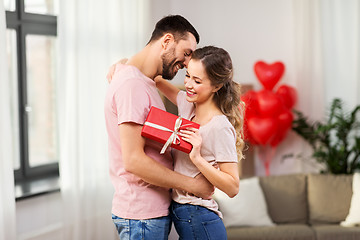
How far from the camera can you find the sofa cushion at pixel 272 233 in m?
3.80

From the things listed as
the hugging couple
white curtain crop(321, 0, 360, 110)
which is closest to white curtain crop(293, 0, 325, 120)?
white curtain crop(321, 0, 360, 110)

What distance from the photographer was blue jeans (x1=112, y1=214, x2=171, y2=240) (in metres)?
1.79

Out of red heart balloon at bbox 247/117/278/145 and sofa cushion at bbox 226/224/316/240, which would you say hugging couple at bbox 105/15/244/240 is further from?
red heart balloon at bbox 247/117/278/145

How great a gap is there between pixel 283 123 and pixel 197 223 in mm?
3147

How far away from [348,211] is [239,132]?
2.63m

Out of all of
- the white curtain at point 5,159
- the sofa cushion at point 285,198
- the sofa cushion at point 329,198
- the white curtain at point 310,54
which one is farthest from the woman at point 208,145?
the white curtain at point 310,54

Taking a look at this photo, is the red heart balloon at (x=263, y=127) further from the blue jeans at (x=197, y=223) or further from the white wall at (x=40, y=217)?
the blue jeans at (x=197, y=223)

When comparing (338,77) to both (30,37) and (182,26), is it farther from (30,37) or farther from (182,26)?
(182,26)

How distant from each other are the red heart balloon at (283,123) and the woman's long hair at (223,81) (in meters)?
2.85

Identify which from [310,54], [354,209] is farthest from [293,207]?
[310,54]

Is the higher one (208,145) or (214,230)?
(208,145)

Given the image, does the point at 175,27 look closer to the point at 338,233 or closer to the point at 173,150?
the point at 173,150

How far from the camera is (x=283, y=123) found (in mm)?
4762

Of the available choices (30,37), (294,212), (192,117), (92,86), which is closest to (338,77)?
(294,212)
